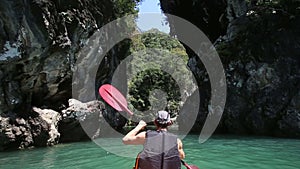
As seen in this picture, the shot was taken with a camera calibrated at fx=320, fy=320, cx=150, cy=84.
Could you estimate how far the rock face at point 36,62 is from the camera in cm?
934

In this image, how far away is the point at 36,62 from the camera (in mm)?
10078

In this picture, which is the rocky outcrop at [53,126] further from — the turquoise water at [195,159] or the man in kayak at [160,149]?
the man in kayak at [160,149]

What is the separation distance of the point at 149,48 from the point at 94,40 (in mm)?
22504

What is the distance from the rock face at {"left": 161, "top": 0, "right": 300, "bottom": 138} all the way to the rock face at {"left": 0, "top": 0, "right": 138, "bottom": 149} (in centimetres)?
633

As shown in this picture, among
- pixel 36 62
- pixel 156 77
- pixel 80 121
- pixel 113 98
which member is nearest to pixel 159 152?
pixel 113 98

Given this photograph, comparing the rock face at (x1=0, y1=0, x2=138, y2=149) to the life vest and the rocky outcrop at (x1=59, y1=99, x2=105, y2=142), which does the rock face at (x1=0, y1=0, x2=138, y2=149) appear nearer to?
the rocky outcrop at (x1=59, y1=99, x2=105, y2=142)

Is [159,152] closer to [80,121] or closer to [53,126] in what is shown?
[53,126]

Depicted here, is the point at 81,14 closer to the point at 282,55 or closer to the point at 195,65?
the point at 195,65

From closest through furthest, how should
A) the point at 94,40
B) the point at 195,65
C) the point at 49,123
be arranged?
the point at 49,123, the point at 94,40, the point at 195,65

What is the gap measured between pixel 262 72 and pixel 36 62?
28.0ft

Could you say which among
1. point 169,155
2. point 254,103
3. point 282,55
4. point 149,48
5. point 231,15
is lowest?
point 169,155

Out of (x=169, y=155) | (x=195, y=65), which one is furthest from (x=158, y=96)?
(x=169, y=155)

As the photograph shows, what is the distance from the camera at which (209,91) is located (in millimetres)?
14656

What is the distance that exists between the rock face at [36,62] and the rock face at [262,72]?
6327 mm
